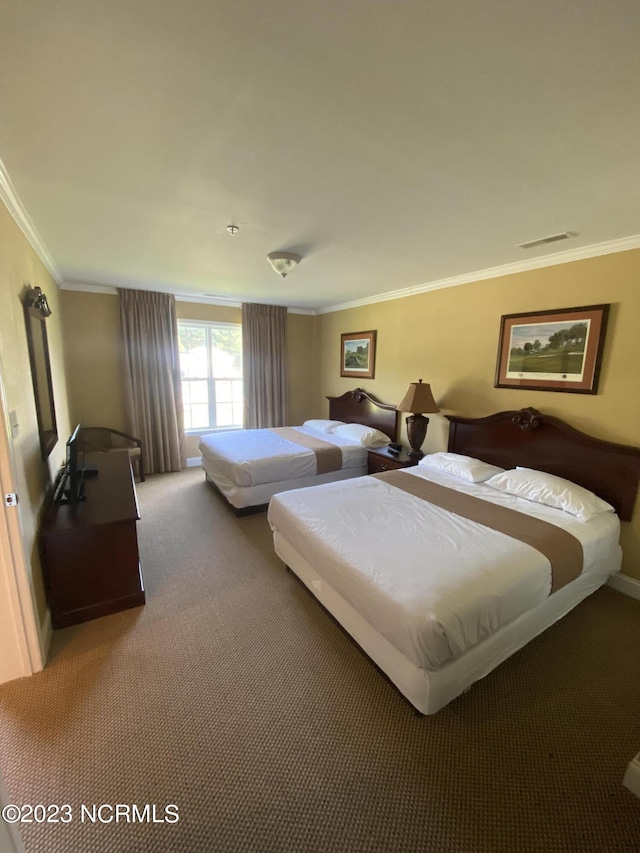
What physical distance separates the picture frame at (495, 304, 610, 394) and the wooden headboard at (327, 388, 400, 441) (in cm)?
141

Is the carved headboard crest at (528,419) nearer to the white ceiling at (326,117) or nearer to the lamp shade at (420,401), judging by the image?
the lamp shade at (420,401)

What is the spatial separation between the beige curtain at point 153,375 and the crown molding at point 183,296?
5.7 inches

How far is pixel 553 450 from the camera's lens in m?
2.70

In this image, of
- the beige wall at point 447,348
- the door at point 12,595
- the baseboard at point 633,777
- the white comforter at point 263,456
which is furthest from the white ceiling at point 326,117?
the baseboard at point 633,777

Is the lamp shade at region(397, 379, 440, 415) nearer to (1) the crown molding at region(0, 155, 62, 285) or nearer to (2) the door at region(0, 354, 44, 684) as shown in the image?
(2) the door at region(0, 354, 44, 684)

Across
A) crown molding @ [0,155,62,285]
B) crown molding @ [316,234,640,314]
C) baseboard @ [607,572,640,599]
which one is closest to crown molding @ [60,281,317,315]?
crown molding @ [0,155,62,285]

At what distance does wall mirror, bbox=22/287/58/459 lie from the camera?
2193 millimetres

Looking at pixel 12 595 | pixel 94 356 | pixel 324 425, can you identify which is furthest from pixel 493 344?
pixel 94 356

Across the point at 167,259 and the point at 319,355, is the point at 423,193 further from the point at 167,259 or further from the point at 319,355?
the point at 319,355

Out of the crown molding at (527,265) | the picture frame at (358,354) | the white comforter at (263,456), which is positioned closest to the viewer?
the crown molding at (527,265)

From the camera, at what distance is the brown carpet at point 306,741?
1180mm

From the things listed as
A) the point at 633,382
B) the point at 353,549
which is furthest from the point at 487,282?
the point at 353,549

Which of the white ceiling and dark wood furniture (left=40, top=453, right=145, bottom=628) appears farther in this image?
dark wood furniture (left=40, top=453, right=145, bottom=628)

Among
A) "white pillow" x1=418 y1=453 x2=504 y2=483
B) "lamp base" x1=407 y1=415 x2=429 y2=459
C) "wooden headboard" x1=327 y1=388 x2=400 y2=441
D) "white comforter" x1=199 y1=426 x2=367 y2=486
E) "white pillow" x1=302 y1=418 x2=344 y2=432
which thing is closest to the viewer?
"white pillow" x1=418 y1=453 x2=504 y2=483
